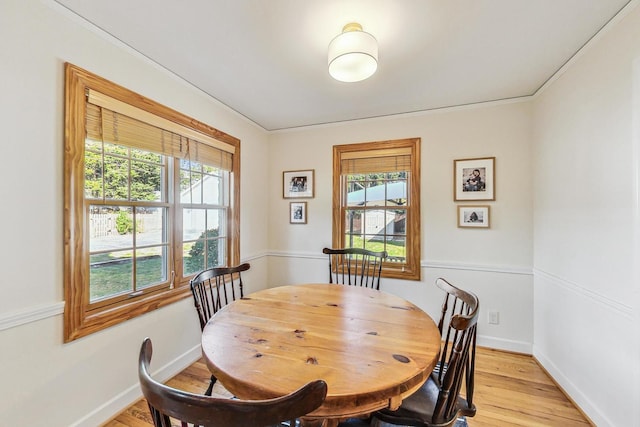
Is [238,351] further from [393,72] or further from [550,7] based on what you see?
[550,7]

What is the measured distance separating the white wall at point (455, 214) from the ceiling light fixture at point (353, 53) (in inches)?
60.2

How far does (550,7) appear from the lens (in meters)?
1.51

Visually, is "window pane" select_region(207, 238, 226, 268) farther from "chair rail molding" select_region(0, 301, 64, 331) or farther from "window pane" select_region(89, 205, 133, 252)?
"chair rail molding" select_region(0, 301, 64, 331)

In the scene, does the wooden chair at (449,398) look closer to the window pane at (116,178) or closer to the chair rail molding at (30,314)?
the chair rail molding at (30,314)

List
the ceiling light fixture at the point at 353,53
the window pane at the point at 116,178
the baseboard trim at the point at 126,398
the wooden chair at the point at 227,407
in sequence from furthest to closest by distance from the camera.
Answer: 1. the window pane at the point at 116,178
2. the baseboard trim at the point at 126,398
3. the ceiling light fixture at the point at 353,53
4. the wooden chair at the point at 227,407

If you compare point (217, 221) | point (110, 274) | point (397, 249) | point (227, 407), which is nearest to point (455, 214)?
point (397, 249)

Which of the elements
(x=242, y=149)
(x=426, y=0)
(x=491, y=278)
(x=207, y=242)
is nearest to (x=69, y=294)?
(x=207, y=242)

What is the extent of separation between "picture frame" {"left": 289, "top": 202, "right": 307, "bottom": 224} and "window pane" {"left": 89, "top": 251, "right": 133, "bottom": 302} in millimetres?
1894

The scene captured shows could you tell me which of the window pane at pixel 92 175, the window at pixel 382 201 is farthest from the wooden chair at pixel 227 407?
the window at pixel 382 201

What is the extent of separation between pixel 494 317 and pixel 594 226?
4.36 ft

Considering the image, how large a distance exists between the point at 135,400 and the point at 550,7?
3.63 meters

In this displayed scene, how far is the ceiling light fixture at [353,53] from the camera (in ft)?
4.96

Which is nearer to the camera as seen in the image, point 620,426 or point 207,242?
point 620,426

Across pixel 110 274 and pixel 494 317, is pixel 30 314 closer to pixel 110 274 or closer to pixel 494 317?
pixel 110 274
